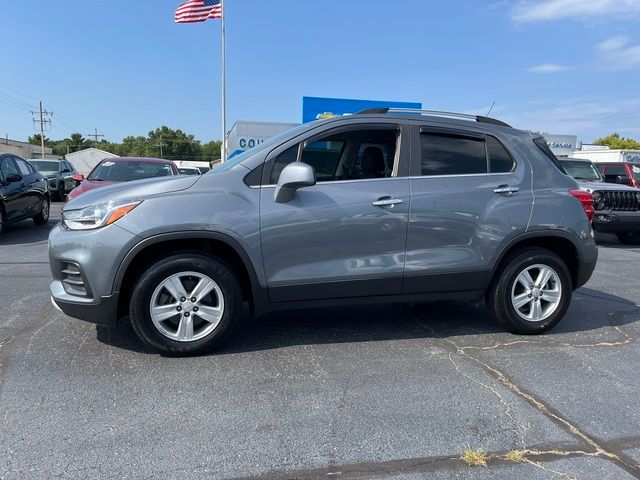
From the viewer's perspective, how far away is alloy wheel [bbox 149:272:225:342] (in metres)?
3.91

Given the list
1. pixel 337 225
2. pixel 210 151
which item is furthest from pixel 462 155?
pixel 210 151

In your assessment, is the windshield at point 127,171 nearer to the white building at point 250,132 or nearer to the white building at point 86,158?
the white building at point 250,132

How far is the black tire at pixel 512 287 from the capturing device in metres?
4.63

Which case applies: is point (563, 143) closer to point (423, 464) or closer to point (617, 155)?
point (617, 155)

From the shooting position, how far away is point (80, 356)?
401 cm

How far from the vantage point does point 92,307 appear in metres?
3.85

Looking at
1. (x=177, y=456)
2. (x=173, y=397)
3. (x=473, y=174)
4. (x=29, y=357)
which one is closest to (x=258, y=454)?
(x=177, y=456)

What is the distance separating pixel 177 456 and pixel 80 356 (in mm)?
1710

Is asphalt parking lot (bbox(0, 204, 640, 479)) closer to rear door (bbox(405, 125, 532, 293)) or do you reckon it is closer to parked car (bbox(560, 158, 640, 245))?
rear door (bbox(405, 125, 532, 293))

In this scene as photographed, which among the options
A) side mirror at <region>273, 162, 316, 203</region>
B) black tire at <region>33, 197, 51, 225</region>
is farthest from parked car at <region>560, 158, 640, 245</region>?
black tire at <region>33, 197, 51, 225</region>

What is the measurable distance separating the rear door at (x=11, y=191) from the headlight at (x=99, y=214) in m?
7.15

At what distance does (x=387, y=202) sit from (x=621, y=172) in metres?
13.6

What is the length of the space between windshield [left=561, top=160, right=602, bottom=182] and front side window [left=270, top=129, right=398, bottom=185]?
9865 mm

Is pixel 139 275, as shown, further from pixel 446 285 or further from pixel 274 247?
pixel 446 285
